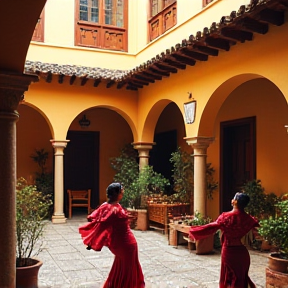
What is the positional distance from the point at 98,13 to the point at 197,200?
617cm

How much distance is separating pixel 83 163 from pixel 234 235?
9465 mm

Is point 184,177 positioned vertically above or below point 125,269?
above

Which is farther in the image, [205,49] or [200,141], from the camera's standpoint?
[200,141]

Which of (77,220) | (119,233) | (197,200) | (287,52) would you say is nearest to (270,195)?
(197,200)

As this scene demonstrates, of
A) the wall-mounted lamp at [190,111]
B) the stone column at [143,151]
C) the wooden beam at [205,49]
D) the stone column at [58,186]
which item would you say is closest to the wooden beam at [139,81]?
the stone column at [143,151]

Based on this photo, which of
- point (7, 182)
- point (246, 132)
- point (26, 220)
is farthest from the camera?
point (246, 132)

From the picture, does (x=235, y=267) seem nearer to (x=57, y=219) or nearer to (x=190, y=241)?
(x=190, y=241)

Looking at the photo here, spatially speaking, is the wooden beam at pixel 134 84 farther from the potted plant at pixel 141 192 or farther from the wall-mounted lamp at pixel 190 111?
the wall-mounted lamp at pixel 190 111

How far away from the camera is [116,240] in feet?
14.3

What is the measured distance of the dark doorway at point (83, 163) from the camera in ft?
43.3

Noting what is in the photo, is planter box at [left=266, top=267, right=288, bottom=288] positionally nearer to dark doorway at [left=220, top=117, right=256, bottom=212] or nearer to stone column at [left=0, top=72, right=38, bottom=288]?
stone column at [left=0, top=72, right=38, bottom=288]

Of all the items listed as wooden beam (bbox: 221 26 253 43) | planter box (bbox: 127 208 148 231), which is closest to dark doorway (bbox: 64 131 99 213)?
planter box (bbox: 127 208 148 231)

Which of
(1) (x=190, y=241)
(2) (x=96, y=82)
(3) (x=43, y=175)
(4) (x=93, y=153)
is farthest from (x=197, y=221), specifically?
(4) (x=93, y=153)

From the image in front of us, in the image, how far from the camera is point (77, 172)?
524 inches
